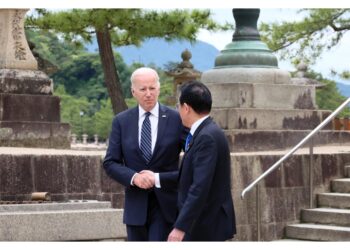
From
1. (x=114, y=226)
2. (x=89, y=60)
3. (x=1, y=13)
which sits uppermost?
(x=89, y=60)

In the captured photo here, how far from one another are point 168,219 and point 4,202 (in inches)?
123

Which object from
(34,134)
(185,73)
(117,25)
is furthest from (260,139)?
(185,73)

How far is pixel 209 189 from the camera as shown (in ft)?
18.1

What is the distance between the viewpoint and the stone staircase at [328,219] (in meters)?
11.4

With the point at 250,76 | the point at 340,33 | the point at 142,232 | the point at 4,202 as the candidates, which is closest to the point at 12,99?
the point at 250,76

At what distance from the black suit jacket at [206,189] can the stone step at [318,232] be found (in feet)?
19.1

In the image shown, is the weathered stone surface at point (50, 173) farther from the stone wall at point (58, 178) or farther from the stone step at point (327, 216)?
the stone step at point (327, 216)

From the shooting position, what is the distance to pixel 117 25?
23281 mm

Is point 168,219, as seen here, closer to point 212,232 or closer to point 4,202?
point 212,232

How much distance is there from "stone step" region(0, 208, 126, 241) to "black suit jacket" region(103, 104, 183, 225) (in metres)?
1.95

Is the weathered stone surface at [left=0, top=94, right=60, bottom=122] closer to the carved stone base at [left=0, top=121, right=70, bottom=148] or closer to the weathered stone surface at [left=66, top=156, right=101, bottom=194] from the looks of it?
the carved stone base at [left=0, top=121, right=70, bottom=148]

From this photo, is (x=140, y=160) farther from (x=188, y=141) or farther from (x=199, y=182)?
(x=199, y=182)

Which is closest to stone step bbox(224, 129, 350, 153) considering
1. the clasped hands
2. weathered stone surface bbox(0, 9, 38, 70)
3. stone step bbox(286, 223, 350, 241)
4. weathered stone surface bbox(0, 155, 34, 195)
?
stone step bbox(286, 223, 350, 241)

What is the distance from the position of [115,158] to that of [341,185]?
22.4 ft
